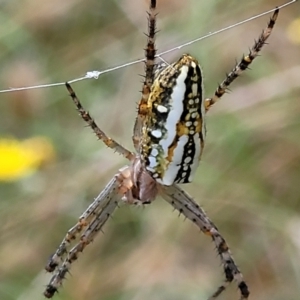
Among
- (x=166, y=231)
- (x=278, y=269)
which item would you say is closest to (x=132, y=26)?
(x=166, y=231)

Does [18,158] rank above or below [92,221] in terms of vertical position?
above

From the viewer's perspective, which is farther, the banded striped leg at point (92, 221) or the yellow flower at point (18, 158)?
the yellow flower at point (18, 158)

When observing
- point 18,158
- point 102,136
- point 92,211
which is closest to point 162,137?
point 102,136

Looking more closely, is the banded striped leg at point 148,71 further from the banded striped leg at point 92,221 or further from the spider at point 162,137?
the banded striped leg at point 92,221

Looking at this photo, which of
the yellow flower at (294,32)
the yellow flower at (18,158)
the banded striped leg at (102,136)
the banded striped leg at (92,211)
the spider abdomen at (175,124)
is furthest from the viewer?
the yellow flower at (294,32)

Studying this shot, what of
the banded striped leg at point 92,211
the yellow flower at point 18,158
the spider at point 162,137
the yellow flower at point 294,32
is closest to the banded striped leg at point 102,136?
the spider at point 162,137

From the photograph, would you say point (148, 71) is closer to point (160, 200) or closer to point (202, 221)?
point (202, 221)

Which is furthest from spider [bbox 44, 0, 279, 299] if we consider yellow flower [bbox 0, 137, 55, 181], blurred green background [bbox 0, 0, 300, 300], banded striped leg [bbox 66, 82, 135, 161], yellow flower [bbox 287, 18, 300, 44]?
yellow flower [bbox 287, 18, 300, 44]
